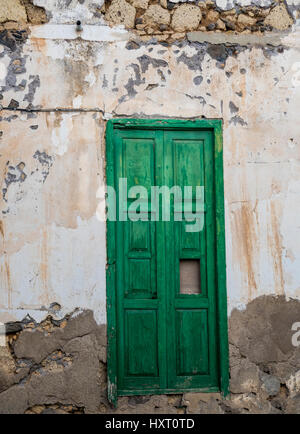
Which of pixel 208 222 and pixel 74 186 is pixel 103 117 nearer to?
pixel 74 186

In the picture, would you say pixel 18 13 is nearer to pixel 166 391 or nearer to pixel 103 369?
pixel 103 369

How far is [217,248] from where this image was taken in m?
3.99

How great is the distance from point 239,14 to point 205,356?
2.76 m

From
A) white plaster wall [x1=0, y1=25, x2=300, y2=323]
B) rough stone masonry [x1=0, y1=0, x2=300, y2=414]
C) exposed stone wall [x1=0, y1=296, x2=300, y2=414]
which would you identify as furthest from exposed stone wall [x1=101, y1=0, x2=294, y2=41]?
exposed stone wall [x1=0, y1=296, x2=300, y2=414]

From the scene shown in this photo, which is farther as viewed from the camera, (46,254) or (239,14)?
(239,14)

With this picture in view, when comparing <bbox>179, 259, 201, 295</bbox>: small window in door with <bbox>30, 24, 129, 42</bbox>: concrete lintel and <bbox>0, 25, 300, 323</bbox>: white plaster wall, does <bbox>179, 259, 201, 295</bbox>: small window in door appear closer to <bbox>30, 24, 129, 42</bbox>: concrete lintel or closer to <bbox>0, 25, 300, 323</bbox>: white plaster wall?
<bbox>0, 25, 300, 323</bbox>: white plaster wall

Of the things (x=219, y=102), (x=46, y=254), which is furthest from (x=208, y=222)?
(x=46, y=254)

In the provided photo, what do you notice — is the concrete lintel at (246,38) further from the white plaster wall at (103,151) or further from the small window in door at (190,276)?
the small window in door at (190,276)

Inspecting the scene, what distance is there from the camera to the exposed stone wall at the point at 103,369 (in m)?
3.79

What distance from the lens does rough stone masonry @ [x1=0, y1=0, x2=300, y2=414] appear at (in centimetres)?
384

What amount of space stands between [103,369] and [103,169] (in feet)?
5.01

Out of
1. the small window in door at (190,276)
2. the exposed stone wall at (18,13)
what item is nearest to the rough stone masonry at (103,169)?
the exposed stone wall at (18,13)

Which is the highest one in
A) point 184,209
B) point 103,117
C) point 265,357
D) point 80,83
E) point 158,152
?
point 80,83

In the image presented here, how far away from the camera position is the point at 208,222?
159 inches
